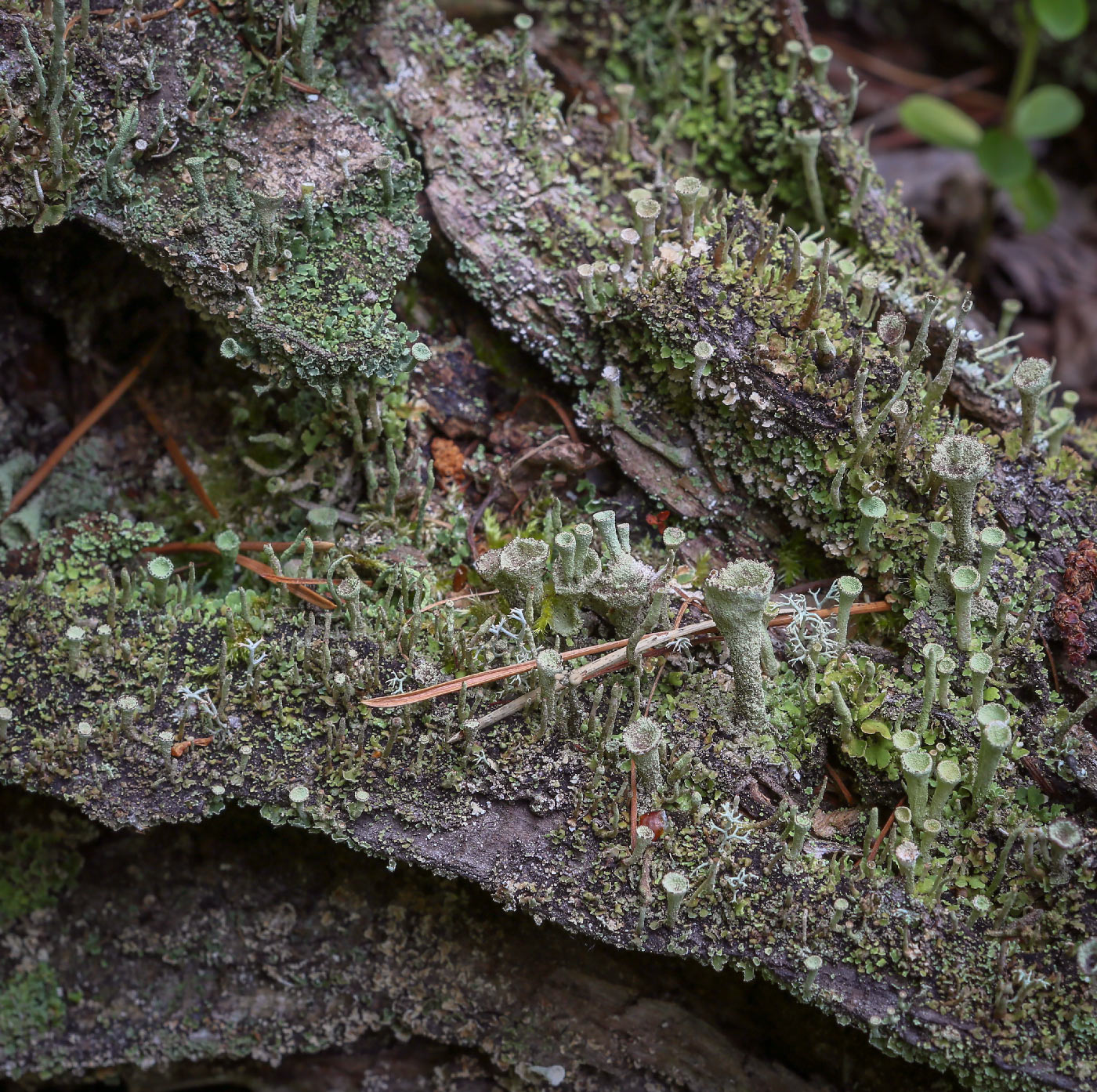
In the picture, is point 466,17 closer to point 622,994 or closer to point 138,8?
point 138,8

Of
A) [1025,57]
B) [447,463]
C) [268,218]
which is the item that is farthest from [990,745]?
[268,218]

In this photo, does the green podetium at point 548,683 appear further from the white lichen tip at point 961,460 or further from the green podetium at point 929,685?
the white lichen tip at point 961,460

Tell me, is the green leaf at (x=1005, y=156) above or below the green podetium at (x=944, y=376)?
above

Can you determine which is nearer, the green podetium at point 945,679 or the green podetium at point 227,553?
the green podetium at point 945,679

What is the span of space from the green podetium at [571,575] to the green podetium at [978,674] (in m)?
1.04

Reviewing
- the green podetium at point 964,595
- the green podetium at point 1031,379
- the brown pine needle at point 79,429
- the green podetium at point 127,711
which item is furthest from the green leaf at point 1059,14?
the brown pine needle at point 79,429

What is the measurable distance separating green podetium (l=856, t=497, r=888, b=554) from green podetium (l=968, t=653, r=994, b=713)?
45 cm

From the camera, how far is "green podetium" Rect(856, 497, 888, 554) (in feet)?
9.82

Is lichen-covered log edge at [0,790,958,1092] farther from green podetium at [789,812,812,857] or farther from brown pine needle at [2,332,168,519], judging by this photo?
brown pine needle at [2,332,168,519]

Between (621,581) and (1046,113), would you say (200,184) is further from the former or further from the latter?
(1046,113)

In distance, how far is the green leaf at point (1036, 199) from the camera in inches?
61.9

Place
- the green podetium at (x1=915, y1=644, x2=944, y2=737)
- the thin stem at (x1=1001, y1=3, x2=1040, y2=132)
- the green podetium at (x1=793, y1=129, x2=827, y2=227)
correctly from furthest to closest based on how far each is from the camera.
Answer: the green podetium at (x1=793, y1=129, x2=827, y2=227)
the green podetium at (x1=915, y1=644, x2=944, y2=737)
the thin stem at (x1=1001, y1=3, x2=1040, y2=132)

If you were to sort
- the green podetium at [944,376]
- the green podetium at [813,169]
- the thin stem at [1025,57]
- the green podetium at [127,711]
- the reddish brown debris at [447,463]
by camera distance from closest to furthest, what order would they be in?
the thin stem at [1025,57]
the green podetium at [127,711]
the green podetium at [944,376]
the reddish brown debris at [447,463]
the green podetium at [813,169]

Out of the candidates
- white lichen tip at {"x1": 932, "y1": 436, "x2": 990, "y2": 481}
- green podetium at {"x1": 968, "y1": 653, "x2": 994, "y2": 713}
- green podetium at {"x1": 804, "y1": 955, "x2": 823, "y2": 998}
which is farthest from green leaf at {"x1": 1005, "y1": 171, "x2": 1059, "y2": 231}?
green podetium at {"x1": 804, "y1": 955, "x2": 823, "y2": 998}
